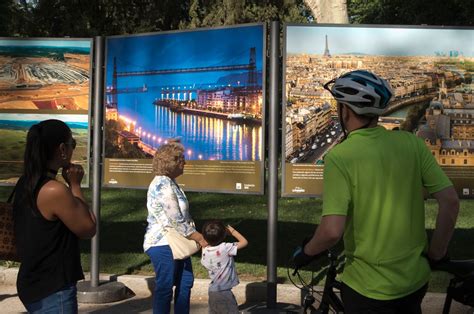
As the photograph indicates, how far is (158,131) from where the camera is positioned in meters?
7.87

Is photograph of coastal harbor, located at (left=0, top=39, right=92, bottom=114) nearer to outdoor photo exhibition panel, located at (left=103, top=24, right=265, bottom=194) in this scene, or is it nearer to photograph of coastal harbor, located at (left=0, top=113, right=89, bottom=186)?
photograph of coastal harbor, located at (left=0, top=113, right=89, bottom=186)

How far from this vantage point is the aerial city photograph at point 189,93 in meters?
7.23

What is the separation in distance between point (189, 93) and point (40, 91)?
195 cm

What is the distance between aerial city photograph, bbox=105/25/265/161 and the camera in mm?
7234

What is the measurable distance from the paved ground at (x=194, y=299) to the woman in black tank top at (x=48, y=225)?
3.93m

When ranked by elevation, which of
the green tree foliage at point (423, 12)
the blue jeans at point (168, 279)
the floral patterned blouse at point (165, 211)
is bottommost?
the blue jeans at point (168, 279)

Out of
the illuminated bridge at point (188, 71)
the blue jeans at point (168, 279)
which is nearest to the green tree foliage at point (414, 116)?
the illuminated bridge at point (188, 71)

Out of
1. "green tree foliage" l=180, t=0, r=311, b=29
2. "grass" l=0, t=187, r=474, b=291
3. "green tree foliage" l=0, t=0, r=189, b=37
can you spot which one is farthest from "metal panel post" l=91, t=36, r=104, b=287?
"green tree foliage" l=0, t=0, r=189, b=37

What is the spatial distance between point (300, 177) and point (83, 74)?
2.87 meters

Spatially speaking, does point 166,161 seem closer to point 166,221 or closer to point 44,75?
point 166,221

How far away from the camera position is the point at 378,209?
10.2 ft

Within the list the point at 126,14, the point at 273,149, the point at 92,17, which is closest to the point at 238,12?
the point at 126,14

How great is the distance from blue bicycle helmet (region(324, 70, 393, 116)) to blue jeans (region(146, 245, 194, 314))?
3.36 metres

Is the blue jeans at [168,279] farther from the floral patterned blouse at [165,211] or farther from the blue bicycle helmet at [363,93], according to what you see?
the blue bicycle helmet at [363,93]
